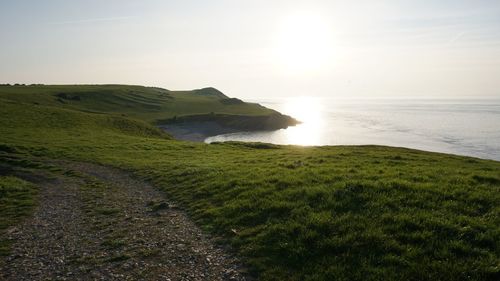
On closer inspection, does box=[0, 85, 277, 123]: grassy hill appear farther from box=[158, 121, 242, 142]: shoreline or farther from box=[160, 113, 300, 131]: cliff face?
box=[158, 121, 242, 142]: shoreline

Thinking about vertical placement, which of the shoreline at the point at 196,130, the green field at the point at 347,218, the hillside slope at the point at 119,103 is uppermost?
the hillside slope at the point at 119,103

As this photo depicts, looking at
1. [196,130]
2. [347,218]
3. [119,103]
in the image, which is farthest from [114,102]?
[347,218]

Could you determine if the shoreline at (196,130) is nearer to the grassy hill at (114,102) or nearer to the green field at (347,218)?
the grassy hill at (114,102)

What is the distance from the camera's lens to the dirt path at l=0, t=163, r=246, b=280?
13.8 m

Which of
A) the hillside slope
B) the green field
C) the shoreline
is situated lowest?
the shoreline

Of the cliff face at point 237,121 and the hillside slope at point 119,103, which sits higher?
the hillside slope at point 119,103

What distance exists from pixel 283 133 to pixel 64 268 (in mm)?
134984

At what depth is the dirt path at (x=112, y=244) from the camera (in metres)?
13.8

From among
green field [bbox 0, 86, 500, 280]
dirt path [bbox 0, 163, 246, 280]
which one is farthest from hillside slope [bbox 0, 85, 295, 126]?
green field [bbox 0, 86, 500, 280]

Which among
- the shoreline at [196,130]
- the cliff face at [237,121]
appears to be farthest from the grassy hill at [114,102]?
the shoreline at [196,130]

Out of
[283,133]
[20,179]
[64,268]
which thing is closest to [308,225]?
[64,268]

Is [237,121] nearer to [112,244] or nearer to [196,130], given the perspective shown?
[196,130]

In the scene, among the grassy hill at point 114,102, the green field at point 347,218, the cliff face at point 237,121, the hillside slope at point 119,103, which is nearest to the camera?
the green field at point 347,218

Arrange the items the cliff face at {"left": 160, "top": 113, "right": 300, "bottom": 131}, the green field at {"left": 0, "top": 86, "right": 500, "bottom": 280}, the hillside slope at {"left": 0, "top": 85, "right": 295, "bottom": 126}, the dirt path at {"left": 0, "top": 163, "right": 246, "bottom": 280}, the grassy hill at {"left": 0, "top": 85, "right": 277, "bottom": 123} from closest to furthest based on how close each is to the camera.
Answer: the green field at {"left": 0, "top": 86, "right": 500, "bottom": 280}
the dirt path at {"left": 0, "top": 163, "right": 246, "bottom": 280}
the grassy hill at {"left": 0, "top": 85, "right": 277, "bottom": 123}
the hillside slope at {"left": 0, "top": 85, "right": 295, "bottom": 126}
the cliff face at {"left": 160, "top": 113, "right": 300, "bottom": 131}
